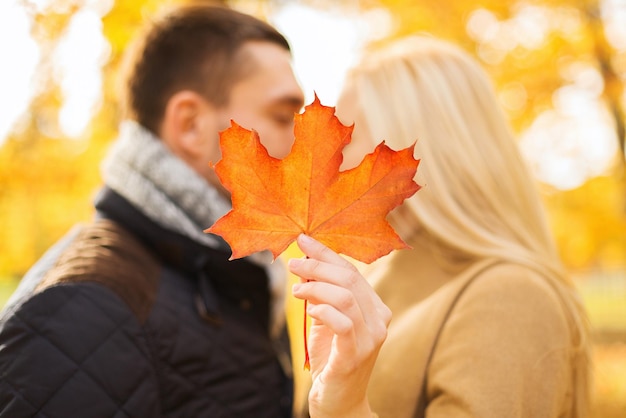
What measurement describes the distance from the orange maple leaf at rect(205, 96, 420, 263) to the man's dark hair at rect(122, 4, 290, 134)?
1.17 m

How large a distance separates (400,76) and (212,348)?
3.89ft

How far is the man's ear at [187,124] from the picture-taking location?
2172mm

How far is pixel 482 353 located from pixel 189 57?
5.29ft

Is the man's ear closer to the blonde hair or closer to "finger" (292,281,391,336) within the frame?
the blonde hair

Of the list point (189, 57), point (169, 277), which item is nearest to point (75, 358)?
point (169, 277)

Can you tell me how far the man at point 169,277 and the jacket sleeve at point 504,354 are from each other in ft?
2.35

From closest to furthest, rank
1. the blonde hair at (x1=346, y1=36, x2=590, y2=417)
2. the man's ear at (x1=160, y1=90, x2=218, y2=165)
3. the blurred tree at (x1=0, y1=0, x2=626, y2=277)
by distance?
the blonde hair at (x1=346, y1=36, x2=590, y2=417), the man's ear at (x1=160, y1=90, x2=218, y2=165), the blurred tree at (x1=0, y1=0, x2=626, y2=277)

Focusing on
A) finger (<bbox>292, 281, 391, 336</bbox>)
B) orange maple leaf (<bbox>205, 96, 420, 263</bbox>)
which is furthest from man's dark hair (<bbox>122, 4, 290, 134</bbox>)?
finger (<bbox>292, 281, 391, 336</bbox>)

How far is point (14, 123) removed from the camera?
3773mm

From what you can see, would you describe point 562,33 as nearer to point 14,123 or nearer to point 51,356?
point 14,123

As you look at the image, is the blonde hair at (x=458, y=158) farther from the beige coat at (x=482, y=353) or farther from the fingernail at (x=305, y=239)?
the fingernail at (x=305, y=239)

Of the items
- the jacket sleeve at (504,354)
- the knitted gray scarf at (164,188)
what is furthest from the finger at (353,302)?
the knitted gray scarf at (164,188)

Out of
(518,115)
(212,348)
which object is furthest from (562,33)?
(212,348)

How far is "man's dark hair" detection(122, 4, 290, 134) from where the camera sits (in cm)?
224
